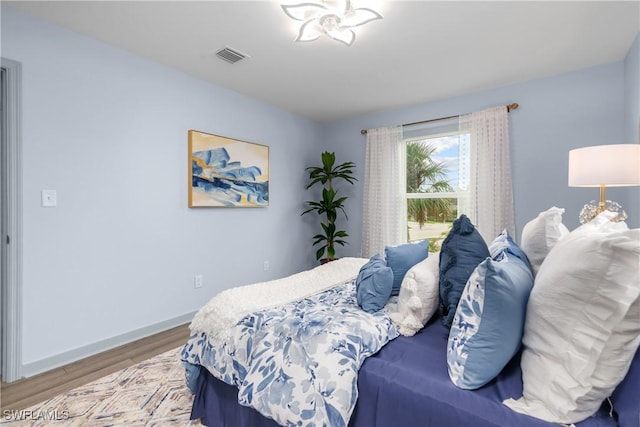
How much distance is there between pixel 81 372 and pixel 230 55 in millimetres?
2619

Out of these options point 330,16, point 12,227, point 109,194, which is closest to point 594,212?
point 330,16

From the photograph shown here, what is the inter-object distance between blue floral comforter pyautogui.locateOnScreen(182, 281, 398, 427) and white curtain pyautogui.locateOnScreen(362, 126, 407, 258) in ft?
8.35

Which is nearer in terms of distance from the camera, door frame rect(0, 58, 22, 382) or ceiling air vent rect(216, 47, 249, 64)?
door frame rect(0, 58, 22, 382)

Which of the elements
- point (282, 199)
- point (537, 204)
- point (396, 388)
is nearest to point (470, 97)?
point (537, 204)

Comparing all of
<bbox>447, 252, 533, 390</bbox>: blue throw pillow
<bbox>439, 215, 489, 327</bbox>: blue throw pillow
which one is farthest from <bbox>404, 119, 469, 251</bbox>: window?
<bbox>447, 252, 533, 390</bbox>: blue throw pillow

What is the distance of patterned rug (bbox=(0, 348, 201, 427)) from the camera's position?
5.38 feet

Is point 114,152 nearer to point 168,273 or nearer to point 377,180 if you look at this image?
point 168,273

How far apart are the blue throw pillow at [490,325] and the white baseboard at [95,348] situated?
2.59 m

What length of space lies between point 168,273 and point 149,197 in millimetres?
717

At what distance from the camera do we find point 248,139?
359 centimetres

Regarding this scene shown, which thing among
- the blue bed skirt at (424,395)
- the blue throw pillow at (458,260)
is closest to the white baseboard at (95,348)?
the blue bed skirt at (424,395)

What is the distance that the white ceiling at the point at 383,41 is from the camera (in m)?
2.02

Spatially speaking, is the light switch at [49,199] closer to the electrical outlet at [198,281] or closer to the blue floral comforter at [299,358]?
the electrical outlet at [198,281]

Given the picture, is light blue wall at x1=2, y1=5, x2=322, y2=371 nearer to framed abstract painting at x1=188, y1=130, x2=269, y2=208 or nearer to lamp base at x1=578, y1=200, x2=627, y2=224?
framed abstract painting at x1=188, y1=130, x2=269, y2=208
